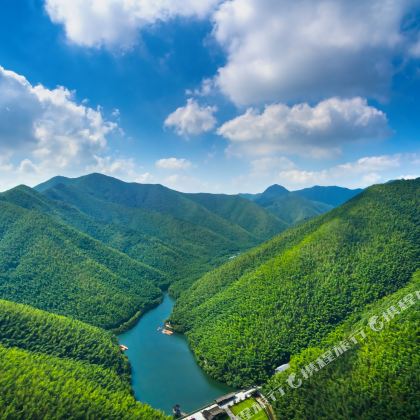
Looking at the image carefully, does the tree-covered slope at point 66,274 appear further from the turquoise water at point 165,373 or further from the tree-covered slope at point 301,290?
the tree-covered slope at point 301,290

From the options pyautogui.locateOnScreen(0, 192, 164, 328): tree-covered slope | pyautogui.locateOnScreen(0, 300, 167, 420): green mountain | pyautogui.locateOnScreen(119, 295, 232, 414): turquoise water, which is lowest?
pyautogui.locateOnScreen(119, 295, 232, 414): turquoise water

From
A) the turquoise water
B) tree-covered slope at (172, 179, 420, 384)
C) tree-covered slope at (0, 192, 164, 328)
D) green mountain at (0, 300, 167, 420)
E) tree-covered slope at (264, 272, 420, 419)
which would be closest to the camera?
tree-covered slope at (264, 272, 420, 419)

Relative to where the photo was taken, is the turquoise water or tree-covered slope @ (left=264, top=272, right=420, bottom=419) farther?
the turquoise water

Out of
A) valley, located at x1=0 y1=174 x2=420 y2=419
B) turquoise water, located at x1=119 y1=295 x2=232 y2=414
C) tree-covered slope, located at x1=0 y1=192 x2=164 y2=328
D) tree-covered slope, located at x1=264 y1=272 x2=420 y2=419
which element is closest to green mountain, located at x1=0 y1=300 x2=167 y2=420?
valley, located at x1=0 y1=174 x2=420 y2=419

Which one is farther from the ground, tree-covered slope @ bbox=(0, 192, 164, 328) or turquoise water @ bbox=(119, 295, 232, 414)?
tree-covered slope @ bbox=(0, 192, 164, 328)

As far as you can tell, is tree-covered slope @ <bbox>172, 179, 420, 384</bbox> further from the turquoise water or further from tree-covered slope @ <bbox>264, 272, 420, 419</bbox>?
tree-covered slope @ <bbox>264, 272, 420, 419</bbox>

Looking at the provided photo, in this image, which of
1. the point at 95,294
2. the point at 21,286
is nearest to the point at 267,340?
the point at 95,294

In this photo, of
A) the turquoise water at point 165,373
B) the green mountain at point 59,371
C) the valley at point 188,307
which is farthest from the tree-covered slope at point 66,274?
the green mountain at point 59,371
